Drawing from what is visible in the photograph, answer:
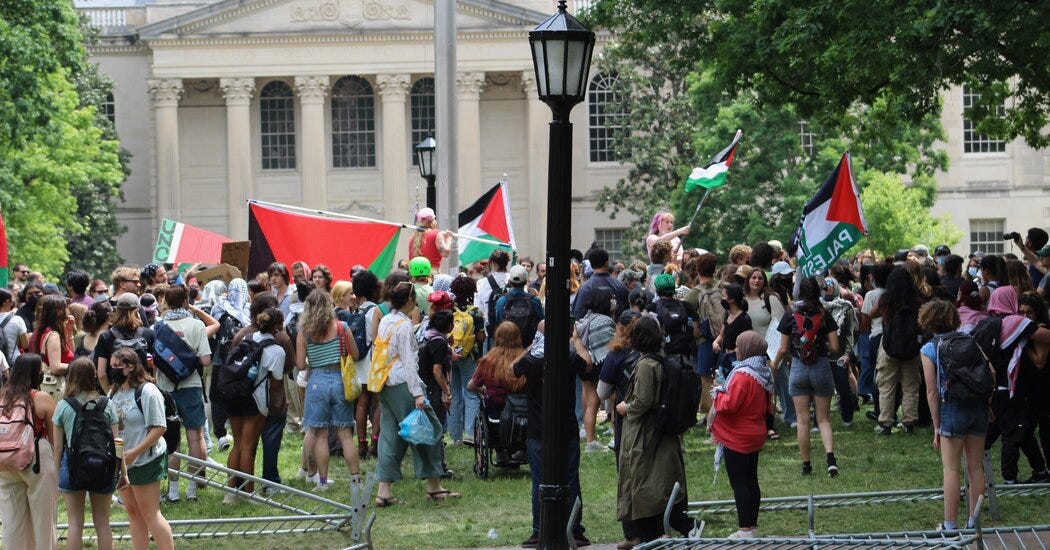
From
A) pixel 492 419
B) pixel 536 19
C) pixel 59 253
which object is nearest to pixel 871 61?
pixel 492 419

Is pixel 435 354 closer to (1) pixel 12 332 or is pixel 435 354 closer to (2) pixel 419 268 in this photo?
(2) pixel 419 268

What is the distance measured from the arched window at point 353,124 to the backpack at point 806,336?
45.6 meters

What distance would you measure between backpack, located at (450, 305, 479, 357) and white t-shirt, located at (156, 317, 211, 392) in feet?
9.05

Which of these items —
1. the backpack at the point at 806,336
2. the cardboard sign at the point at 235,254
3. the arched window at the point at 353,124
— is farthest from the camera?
the arched window at the point at 353,124

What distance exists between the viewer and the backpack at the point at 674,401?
10766 millimetres

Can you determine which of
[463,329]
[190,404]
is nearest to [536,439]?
[190,404]

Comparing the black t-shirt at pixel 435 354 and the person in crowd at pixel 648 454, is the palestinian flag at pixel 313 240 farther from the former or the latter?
the person in crowd at pixel 648 454

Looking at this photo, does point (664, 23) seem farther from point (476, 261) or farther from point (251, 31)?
point (251, 31)

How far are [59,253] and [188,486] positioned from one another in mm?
32927

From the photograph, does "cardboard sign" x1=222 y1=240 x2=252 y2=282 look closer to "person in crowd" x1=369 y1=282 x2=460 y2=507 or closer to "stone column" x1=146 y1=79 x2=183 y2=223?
"person in crowd" x1=369 y1=282 x2=460 y2=507

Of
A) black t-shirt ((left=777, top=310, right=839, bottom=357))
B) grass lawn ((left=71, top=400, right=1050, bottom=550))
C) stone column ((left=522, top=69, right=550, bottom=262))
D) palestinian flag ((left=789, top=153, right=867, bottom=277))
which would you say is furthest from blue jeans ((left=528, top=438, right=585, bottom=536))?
stone column ((left=522, top=69, right=550, bottom=262))

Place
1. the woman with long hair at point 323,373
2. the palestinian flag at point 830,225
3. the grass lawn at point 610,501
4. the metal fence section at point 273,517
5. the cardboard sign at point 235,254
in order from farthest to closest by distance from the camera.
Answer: the cardboard sign at point 235,254, the palestinian flag at point 830,225, the woman with long hair at point 323,373, the grass lawn at point 610,501, the metal fence section at point 273,517

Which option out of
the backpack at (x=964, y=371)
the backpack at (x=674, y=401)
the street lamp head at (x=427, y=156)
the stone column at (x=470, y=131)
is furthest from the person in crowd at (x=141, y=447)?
the stone column at (x=470, y=131)

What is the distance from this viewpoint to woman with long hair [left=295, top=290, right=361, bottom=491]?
1362cm
